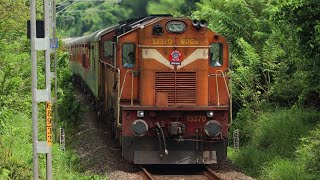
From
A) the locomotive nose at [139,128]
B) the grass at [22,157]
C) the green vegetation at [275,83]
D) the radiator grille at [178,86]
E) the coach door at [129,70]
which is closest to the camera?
the grass at [22,157]

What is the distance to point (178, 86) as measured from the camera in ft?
41.6

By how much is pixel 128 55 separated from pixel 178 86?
1.25 metres

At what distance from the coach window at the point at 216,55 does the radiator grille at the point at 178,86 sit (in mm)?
621

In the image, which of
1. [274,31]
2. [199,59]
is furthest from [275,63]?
[199,59]

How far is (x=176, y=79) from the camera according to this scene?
12.7m

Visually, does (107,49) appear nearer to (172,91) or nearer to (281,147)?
(172,91)

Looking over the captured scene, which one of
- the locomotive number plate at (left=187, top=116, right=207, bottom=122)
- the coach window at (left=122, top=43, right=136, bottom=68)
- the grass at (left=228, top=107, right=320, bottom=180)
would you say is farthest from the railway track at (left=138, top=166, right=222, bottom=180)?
the coach window at (left=122, top=43, right=136, bottom=68)

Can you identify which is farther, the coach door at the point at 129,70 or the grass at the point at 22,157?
the coach door at the point at 129,70

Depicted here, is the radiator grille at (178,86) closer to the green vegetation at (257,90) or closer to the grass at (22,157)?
the green vegetation at (257,90)

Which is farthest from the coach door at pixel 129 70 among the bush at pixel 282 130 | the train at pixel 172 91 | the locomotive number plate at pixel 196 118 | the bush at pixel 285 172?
the bush at pixel 282 130

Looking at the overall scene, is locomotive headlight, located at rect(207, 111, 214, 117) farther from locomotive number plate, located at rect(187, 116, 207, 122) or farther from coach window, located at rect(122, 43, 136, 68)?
coach window, located at rect(122, 43, 136, 68)

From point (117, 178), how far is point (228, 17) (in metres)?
8.88

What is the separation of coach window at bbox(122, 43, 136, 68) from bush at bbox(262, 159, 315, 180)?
11.6 ft

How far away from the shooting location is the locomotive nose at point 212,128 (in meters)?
12.3
